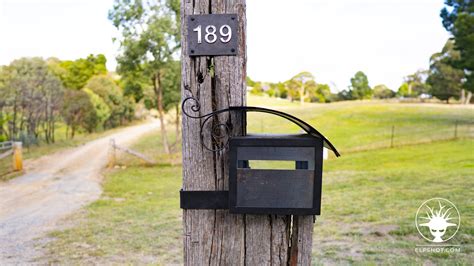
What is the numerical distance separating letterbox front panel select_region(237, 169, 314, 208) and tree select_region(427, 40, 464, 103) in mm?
7319

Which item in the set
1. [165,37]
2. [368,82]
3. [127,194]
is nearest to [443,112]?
[368,82]

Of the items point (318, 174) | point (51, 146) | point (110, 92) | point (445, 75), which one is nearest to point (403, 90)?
point (445, 75)

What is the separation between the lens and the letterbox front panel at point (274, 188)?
0.83 metres

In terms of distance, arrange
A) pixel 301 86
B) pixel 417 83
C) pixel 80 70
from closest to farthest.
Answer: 1. pixel 417 83
2. pixel 80 70
3. pixel 301 86

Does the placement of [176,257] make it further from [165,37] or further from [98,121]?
[98,121]

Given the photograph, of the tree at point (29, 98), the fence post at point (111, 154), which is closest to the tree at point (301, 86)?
the fence post at point (111, 154)

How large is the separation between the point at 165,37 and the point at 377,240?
541cm

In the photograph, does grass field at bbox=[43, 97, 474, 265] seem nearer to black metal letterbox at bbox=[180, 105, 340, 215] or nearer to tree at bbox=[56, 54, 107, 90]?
black metal letterbox at bbox=[180, 105, 340, 215]

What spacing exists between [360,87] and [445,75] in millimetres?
1767

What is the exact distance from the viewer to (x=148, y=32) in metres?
7.07

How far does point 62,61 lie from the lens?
344 inches

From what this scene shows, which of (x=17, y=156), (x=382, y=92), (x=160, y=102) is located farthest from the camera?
(x=382, y=92)

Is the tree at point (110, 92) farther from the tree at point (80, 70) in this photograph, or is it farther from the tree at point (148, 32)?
the tree at point (148, 32)

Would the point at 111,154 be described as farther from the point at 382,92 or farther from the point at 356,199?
the point at 382,92
